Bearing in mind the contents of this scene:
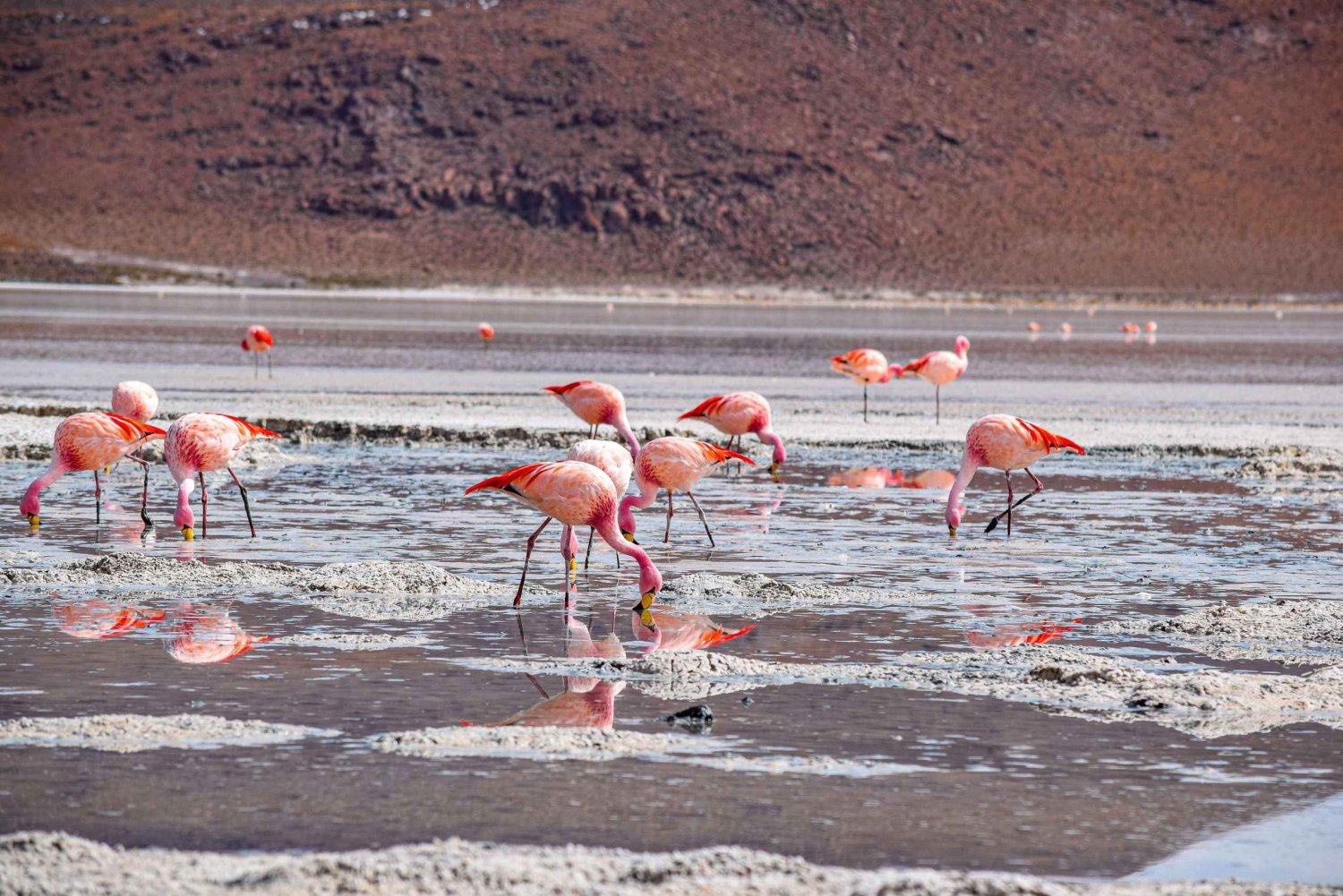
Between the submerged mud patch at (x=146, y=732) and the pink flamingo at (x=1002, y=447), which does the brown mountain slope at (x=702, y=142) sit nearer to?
the pink flamingo at (x=1002, y=447)

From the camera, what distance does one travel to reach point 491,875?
17.5 feet

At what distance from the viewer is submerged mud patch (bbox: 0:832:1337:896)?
523cm

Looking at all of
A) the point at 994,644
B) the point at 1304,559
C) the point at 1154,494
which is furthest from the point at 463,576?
the point at 1154,494

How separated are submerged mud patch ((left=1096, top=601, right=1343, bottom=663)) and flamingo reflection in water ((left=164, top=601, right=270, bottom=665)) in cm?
422

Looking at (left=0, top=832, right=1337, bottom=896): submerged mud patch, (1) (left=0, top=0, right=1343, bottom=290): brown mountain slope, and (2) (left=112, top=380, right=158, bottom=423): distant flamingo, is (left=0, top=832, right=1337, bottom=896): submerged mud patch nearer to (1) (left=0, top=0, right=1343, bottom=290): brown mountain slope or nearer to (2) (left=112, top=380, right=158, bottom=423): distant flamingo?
(2) (left=112, top=380, right=158, bottom=423): distant flamingo

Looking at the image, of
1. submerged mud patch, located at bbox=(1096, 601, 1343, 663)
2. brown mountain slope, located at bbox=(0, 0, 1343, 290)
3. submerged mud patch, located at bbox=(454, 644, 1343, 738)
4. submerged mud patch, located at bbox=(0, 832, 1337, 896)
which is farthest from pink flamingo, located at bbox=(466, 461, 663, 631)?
brown mountain slope, located at bbox=(0, 0, 1343, 290)

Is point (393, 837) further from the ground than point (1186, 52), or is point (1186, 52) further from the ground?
point (1186, 52)

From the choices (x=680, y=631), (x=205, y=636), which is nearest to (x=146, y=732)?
(x=205, y=636)

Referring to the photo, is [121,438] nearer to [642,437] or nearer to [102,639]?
[102,639]

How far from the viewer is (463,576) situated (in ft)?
35.4

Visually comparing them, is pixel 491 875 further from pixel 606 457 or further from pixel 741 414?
pixel 741 414

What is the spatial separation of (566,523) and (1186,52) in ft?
342

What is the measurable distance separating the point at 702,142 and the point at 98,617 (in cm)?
8709

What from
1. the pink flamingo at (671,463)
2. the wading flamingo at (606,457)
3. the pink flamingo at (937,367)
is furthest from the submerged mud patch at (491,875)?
the pink flamingo at (937,367)
